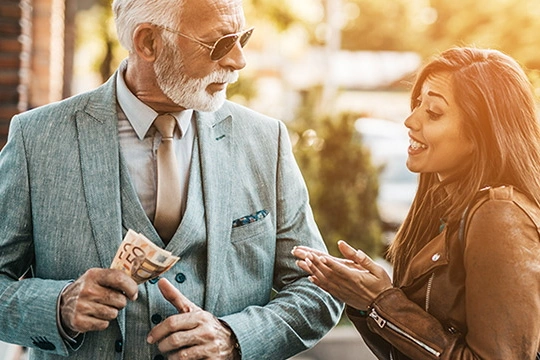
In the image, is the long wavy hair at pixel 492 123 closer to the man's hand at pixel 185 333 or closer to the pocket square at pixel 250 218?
the pocket square at pixel 250 218

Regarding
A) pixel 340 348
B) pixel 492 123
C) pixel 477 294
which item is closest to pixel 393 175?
pixel 340 348

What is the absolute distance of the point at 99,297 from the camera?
7.14 ft

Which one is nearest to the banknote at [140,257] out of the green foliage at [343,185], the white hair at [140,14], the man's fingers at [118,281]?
the man's fingers at [118,281]

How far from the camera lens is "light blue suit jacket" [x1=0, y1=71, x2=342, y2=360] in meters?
2.40

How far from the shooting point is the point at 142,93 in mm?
2594

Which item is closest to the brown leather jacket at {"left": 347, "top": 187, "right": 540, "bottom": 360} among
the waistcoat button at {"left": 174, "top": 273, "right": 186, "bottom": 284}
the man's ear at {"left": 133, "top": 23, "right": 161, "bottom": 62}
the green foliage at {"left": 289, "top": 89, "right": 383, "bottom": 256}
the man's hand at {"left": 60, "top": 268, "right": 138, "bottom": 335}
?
the waistcoat button at {"left": 174, "top": 273, "right": 186, "bottom": 284}

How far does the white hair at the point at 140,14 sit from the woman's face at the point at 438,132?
0.85 metres

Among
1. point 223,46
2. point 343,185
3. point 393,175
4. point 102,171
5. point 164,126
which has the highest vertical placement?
point 223,46

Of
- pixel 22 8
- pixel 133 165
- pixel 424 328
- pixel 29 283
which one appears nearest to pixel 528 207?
pixel 424 328

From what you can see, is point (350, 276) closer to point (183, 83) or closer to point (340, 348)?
point (183, 83)

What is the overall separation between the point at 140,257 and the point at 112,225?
32 cm

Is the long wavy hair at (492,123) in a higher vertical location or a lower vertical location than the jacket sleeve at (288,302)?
higher

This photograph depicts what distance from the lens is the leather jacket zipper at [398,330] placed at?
2.08 meters

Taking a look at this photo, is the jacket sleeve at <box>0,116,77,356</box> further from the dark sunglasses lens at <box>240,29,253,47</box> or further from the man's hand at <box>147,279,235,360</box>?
the dark sunglasses lens at <box>240,29,253,47</box>
